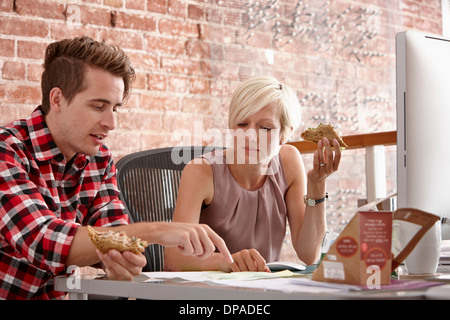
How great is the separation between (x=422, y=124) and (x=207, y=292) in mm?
493

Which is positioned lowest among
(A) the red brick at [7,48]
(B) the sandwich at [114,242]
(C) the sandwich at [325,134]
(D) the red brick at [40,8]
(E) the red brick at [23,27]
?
(B) the sandwich at [114,242]

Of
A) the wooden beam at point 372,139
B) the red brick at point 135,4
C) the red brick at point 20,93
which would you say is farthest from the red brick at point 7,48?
the wooden beam at point 372,139

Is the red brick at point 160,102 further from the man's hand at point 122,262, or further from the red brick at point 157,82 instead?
the man's hand at point 122,262

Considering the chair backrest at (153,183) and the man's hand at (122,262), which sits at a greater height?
the chair backrest at (153,183)

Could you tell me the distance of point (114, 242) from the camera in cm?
101

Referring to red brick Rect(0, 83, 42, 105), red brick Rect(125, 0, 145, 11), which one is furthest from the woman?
red brick Rect(125, 0, 145, 11)

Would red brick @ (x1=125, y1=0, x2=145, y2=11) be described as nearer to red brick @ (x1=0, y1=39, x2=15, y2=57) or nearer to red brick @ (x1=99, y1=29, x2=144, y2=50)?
red brick @ (x1=99, y1=29, x2=144, y2=50)

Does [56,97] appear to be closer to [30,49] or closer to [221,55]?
[30,49]

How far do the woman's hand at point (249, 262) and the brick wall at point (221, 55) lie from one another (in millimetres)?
1605

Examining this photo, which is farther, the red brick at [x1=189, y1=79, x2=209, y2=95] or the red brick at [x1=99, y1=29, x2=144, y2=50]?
the red brick at [x1=189, y1=79, x2=209, y2=95]

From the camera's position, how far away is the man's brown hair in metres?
1.51

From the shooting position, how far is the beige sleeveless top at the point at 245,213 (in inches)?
69.7

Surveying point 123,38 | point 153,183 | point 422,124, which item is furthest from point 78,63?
point 123,38

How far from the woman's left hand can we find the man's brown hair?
54 cm
